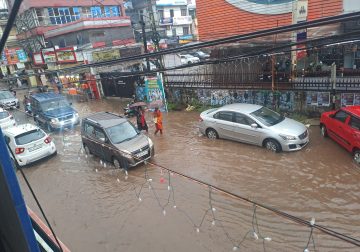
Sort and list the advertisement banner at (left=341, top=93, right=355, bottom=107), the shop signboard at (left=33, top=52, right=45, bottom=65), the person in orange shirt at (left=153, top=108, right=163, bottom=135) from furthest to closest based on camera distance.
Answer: the shop signboard at (left=33, top=52, right=45, bottom=65), the person in orange shirt at (left=153, top=108, right=163, bottom=135), the advertisement banner at (left=341, top=93, right=355, bottom=107)

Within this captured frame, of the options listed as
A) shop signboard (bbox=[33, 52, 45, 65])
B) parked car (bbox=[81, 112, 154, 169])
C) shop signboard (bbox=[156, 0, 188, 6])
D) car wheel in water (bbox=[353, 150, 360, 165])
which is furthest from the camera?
shop signboard (bbox=[156, 0, 188, 6])

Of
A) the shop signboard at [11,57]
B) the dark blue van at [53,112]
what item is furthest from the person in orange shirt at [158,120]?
the shop signboard at [11,57]

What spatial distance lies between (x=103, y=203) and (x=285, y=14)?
1441 centimetres

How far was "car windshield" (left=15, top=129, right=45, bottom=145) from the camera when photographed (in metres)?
12.0

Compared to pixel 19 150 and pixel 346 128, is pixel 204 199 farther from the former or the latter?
pixel 19 150

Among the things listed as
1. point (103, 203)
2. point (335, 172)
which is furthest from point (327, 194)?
point (103, 203)

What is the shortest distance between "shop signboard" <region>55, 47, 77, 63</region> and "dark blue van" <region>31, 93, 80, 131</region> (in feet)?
30.2

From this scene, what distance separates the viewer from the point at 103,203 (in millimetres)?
9016

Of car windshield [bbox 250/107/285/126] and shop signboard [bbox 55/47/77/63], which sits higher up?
shop signboard [bbox 55/47/77/63]

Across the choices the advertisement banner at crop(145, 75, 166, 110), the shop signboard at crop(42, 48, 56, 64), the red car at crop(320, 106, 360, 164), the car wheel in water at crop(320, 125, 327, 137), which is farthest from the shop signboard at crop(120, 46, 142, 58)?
the red car at crop(320, 106, 360, 164)

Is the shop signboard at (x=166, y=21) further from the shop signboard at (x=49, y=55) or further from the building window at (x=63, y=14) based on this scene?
the shop signboard at (x=49, y=55)

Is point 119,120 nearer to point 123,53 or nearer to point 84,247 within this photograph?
point 84,247

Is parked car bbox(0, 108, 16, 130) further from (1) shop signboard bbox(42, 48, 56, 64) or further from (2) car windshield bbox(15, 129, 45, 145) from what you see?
(1) shop signboard bbox(42, 48, 56, 64)

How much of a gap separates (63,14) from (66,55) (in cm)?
1284
